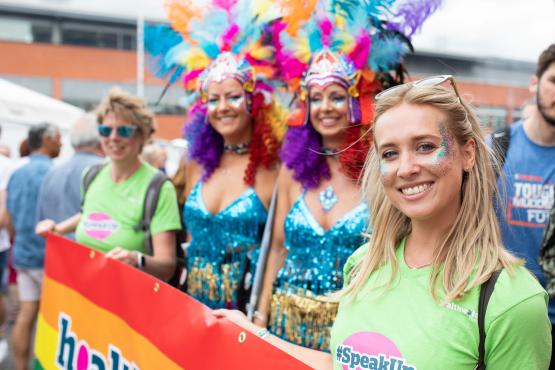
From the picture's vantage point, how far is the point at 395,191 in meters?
1.40

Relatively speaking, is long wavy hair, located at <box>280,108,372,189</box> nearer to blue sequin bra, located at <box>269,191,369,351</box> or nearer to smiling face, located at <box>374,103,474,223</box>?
blue sequin bra, located at <box>269,191,369,351</box>

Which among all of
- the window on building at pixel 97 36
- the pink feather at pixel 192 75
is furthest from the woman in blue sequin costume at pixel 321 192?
the window on building at pixel 97 36

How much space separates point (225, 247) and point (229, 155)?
1.68 ft

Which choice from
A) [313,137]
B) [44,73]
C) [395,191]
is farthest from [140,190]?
[44,73]

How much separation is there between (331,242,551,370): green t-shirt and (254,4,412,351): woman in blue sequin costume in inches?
35.1

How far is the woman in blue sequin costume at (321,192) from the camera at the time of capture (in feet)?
7.76

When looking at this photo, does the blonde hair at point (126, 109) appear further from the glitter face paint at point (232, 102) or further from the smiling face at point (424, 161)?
the smiling face at point (424, 161)

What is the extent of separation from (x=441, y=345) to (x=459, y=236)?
273 millimetres

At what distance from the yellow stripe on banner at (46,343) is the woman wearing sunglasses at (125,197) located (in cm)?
46

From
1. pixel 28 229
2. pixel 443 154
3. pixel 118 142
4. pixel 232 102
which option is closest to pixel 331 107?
pixel 232 102

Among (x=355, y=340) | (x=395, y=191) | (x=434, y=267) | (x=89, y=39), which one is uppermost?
(x=89, y=39)

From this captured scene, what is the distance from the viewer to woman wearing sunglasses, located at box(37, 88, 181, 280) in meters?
2.92

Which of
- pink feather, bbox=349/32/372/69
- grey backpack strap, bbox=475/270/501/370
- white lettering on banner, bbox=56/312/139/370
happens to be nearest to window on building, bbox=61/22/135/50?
white lettering on banner, bbox=56/312/139/370

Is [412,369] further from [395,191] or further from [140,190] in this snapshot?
[140,190]
